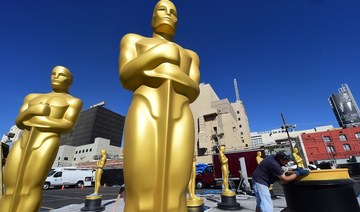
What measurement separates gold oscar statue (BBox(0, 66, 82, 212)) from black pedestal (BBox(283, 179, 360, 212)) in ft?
12.2

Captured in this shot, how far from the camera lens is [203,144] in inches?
1658

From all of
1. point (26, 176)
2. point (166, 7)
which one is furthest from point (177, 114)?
point (26, 176)

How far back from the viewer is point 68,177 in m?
23.6

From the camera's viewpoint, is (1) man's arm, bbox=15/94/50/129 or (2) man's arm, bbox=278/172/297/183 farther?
(2) man's arm, bbox=278/172/297/183

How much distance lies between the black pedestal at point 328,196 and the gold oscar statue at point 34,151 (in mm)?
3704

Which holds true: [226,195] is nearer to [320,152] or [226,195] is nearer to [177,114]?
[177,114]

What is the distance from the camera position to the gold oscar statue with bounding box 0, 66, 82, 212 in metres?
2.17

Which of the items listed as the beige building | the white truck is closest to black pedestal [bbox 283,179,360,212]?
the white truck

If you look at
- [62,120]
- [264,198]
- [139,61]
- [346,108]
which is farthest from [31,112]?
[346,108]

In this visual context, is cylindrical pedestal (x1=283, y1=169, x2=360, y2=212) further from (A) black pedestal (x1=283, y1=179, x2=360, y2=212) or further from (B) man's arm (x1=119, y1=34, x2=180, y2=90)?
(B) man's arm (x1=119, y1=34, x2=180, y2=90)

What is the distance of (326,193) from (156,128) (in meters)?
3.17

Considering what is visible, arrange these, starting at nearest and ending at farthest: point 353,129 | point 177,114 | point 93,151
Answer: point 177,114
point 353,129
point 93,151

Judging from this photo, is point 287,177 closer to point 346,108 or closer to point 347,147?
point 347,147

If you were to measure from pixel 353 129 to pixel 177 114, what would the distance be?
2058 inches
